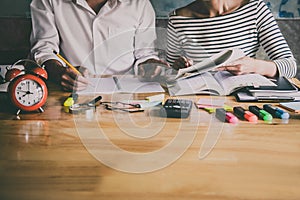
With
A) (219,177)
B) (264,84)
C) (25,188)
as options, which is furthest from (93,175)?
(264,84)

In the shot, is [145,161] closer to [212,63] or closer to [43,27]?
[212,63]

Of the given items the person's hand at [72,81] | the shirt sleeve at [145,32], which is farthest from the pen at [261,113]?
the shirt sleeve at [145,32]

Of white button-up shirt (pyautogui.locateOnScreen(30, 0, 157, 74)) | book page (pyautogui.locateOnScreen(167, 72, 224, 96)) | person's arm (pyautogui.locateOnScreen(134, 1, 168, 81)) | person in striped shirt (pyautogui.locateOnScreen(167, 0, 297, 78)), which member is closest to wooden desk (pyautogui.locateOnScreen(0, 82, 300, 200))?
book page (pyautogui.locateOnScreen(167, 72, 224, 96))

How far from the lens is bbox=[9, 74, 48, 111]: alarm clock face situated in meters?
1.08

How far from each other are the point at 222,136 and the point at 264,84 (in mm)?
483

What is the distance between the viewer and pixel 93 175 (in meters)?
0.75

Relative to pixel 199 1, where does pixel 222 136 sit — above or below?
below

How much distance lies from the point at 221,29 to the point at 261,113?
1.13m

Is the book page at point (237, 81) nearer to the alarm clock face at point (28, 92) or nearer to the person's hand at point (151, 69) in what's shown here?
the person's hand at point (151, 69)

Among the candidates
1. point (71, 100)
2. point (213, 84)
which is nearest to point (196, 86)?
point (213, 84)

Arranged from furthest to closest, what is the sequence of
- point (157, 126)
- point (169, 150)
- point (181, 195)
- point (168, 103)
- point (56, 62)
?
1. point (56, 62)
2. point (168, 103)
3. point (157, 126)
4. point (169, 150)
5. point (181, 195)

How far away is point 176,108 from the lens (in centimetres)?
111

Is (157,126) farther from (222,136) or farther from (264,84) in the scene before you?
(264,84)

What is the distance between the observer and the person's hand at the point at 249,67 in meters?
1.50
